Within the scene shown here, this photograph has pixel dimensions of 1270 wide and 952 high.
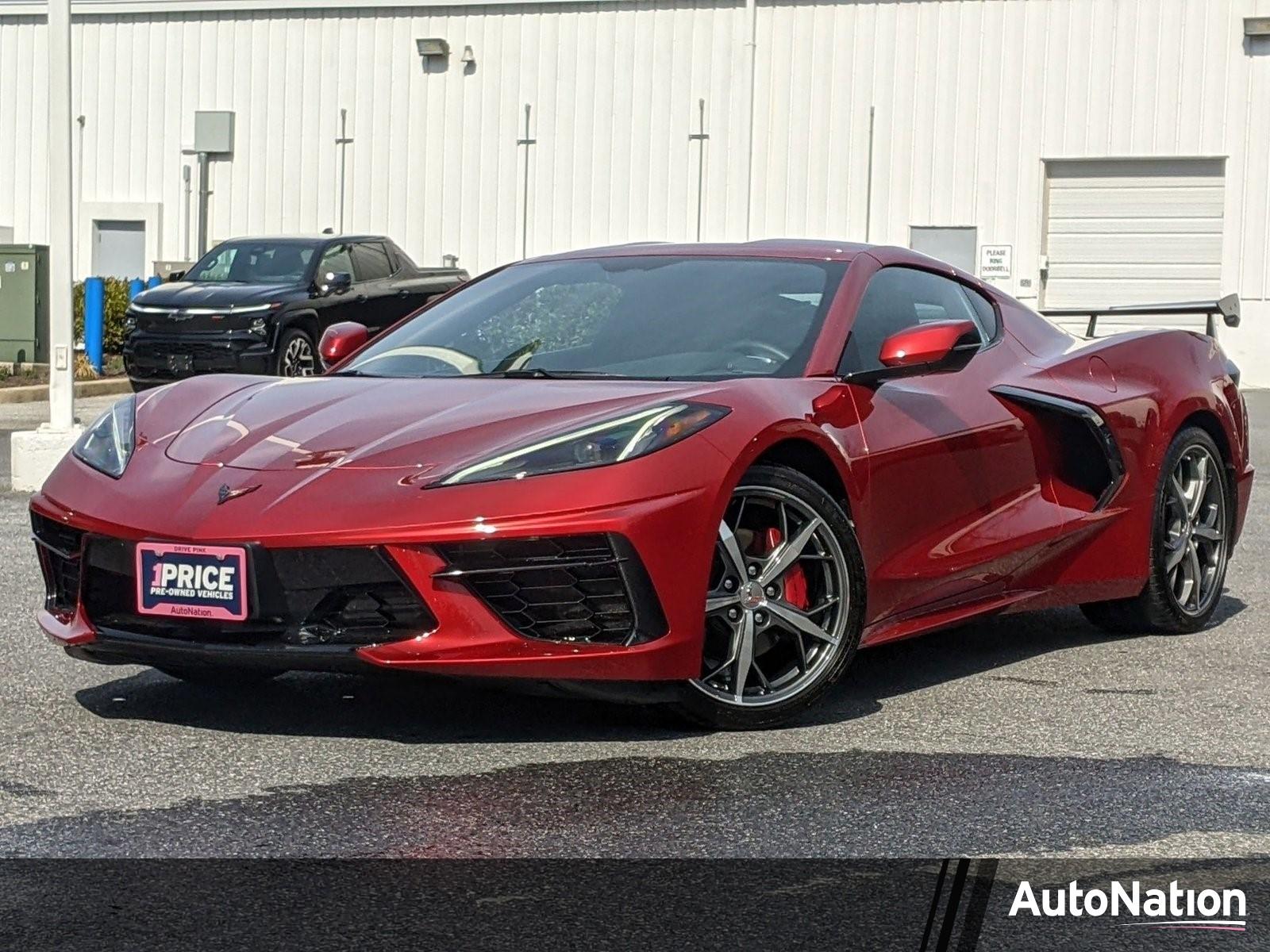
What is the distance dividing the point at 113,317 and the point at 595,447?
60.4 ft

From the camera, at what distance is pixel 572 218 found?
2888cm

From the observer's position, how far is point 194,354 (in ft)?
60.0

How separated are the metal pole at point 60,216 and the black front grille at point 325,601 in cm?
673

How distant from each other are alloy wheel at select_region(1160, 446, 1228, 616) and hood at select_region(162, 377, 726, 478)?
85.3 inches

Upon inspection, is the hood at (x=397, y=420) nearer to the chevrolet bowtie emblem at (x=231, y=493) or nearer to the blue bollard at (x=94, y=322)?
the chevrolet bowtie emblem at (x=231, y=493)

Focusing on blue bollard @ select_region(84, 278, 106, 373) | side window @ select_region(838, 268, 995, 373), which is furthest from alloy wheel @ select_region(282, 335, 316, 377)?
side window @ select_region(838, 268, 995, 373)

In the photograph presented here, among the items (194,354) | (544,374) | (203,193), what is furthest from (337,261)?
(544,374)

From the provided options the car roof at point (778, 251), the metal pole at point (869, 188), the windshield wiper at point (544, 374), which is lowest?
the windshield wiper at point (544, 374)

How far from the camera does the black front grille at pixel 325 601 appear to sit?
4555mm

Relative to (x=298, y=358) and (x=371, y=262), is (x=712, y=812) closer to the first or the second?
(x=298, y=358)

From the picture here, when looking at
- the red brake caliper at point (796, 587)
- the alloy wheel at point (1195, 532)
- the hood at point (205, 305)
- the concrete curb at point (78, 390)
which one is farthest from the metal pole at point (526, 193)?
the red brake caliper at point (796, 587)

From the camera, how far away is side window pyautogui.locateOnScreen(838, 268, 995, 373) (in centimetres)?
562

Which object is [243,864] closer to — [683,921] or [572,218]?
[683,921]

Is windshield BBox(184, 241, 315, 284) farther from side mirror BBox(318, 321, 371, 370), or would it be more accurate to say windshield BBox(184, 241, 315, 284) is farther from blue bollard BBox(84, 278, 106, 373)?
side mirror BBox(318, 321, 371, 370)
